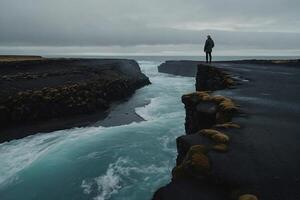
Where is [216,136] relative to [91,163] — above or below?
above

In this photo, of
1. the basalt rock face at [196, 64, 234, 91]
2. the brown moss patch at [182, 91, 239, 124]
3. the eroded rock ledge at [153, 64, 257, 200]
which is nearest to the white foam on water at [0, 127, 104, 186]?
the basalt rock face at [196, 64, 234, 91]

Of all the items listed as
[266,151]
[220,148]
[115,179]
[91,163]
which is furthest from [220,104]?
[91,163]

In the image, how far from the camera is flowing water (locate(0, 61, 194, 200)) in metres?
15.1

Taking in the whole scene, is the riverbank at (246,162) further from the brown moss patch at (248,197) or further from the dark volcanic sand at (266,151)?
the brown moss patch at (248,197)

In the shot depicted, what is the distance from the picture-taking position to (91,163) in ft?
61.2

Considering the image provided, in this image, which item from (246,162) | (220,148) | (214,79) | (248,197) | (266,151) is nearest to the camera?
(248,197)

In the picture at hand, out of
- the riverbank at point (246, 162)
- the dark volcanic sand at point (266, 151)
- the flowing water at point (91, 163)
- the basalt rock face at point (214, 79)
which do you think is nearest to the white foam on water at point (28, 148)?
the flowing water at point (91, 163)

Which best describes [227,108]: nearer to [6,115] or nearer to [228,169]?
[228,169]

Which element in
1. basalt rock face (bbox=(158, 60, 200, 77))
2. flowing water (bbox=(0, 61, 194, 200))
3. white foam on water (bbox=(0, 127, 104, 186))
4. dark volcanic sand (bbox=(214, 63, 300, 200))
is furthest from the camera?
basalt rock face (bbox=(158, 60, 200, 77))

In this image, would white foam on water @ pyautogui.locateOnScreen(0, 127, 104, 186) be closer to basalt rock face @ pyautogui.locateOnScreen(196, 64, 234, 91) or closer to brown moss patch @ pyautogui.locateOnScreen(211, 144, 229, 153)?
basalt rock face @ pyautogui.locateOnScreen(196, 64, 234, 91)

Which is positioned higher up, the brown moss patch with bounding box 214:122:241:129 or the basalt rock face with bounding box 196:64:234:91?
the basalt rock face with bounding box 196:64:234:91

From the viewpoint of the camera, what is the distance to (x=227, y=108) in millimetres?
12352

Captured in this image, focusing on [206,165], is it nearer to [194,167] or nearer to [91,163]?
[194,167]

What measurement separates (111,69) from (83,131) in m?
33.3
